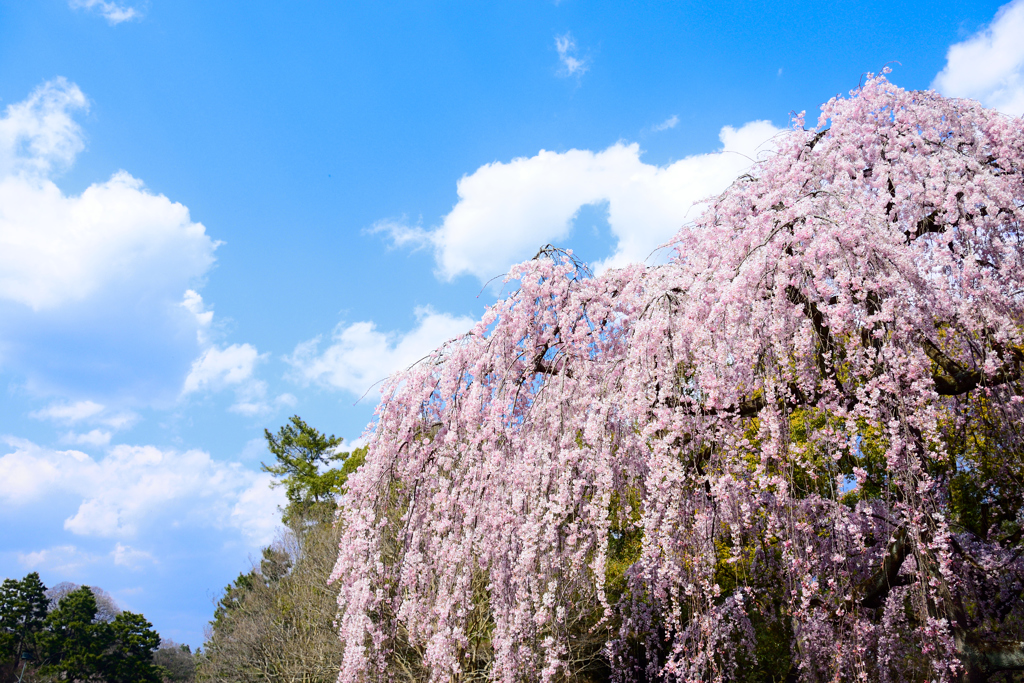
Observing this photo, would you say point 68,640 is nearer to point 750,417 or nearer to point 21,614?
point 21,614

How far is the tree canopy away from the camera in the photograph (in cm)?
488

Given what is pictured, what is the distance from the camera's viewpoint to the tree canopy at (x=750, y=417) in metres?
4.88

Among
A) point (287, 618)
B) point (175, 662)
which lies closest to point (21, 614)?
point (175, 662)

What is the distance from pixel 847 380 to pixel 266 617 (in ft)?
55.4

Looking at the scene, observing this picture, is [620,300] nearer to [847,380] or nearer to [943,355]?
[847,380]

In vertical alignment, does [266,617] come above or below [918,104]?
below

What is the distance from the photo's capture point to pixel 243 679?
14.6 m

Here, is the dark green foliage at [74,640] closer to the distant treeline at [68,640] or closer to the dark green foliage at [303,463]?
the distant treeline at [68,640]

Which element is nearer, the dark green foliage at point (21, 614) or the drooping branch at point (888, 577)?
the drooping branch at point (888, 577)

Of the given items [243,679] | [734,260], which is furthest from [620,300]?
[243,679]

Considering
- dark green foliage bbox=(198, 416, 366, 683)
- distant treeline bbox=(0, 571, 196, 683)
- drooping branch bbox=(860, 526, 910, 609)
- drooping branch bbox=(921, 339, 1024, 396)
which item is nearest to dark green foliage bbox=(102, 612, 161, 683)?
distant treeline bbox=(0, 571, 196, 683)

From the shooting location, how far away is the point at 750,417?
6133mm

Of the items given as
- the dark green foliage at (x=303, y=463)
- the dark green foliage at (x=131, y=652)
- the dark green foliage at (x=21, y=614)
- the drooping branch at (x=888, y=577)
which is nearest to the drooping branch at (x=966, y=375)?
the drooping branch at (x=888, y=577)

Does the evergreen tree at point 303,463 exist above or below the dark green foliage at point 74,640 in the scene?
above
